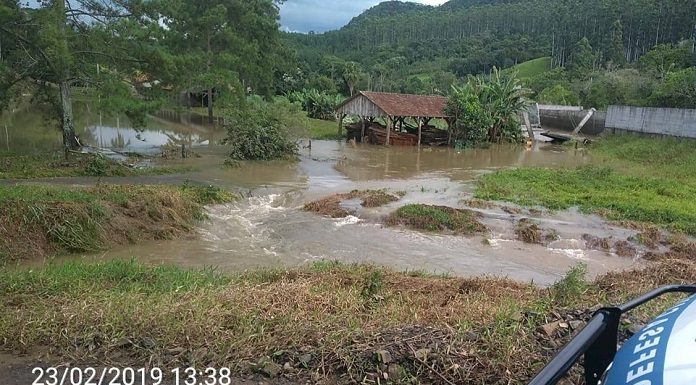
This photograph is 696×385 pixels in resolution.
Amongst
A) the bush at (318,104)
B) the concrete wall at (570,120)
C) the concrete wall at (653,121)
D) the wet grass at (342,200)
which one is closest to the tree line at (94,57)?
the wet grass at (342,200)

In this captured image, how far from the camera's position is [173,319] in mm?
4398

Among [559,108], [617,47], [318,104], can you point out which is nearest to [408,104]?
[318,104]

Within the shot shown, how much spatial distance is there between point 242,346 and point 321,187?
47.0 ft

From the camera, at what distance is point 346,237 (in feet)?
40.1

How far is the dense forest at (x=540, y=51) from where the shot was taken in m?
43.8

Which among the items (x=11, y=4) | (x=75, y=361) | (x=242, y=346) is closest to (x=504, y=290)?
(x=242, y=346)

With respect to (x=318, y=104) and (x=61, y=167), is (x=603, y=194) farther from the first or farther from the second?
(x=318, y=104)

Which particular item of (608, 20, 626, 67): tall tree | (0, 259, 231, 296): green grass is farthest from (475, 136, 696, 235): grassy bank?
(608, 20, 626, 67): tall tree

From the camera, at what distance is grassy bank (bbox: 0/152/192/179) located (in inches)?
635

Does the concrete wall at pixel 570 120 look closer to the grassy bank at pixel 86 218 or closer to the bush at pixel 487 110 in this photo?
the bush at pixel 487 110

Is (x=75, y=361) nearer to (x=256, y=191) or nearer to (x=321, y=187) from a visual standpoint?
(x=256, y=191)

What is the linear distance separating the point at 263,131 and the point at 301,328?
19434 mm

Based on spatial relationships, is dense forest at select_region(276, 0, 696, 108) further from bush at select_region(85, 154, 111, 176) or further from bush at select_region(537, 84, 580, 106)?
bush at select_region(85, 154, 111, 176)

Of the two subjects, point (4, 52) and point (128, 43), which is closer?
point (128, 43)
